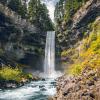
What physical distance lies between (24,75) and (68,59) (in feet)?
78.8

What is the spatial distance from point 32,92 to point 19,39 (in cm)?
4743

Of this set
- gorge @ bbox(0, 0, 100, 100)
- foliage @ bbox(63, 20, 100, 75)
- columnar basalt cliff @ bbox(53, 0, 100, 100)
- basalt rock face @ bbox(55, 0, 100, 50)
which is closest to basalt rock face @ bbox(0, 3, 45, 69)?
gorge @ bbox(0, 0, 100, 100)

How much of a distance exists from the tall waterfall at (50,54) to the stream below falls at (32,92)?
97.3ft

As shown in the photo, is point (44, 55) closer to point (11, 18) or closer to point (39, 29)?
point (39, 29)

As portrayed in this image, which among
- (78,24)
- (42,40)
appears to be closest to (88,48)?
(78,24)

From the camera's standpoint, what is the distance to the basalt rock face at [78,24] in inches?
5976

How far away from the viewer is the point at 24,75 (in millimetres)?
136375

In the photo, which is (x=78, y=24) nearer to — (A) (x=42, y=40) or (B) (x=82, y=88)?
(A) (x=42, y=40)

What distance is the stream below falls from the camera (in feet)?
328

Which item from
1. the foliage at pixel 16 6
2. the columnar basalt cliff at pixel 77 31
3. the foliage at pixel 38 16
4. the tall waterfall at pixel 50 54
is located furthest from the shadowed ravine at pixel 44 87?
the foliage at pixel 16 6

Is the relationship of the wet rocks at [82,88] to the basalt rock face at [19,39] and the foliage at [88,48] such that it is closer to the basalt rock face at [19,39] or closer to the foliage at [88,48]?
the foliage at [88,48]

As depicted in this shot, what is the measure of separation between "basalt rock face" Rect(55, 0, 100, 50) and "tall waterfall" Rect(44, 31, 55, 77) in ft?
11.0

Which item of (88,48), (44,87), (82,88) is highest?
(88,48)

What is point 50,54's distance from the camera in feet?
520
